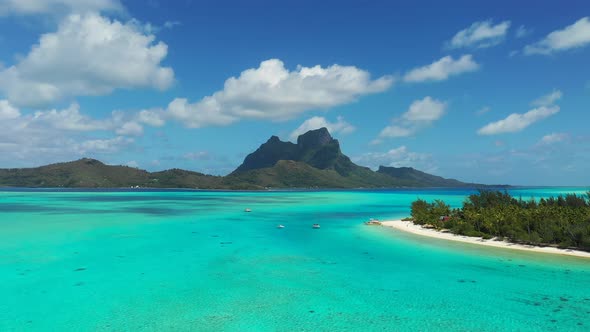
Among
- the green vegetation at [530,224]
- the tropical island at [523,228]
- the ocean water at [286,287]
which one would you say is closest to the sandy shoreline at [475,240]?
the tropical island at [523,228]

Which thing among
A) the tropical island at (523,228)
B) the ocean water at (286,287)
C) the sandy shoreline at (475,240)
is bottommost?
the ocean water at (286,287)

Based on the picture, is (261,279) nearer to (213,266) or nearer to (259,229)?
(213,266)

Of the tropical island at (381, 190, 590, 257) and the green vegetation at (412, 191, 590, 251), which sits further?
the green vegetation at (412, 191, 590, 251)

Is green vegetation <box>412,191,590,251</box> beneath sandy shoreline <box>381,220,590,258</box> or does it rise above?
above

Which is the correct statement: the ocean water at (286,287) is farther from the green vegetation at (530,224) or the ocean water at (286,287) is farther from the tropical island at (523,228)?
the green vegetation at (530,224)

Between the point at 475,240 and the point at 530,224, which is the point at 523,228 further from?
the point at 475,240

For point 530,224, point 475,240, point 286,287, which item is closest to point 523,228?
point 530,224

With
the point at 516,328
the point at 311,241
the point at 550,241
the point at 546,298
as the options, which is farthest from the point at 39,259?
the point at 550,241

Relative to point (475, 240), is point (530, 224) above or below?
above

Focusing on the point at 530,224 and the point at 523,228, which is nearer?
the point at 530,224

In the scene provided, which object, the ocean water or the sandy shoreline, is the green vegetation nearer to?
the sandy shoreline

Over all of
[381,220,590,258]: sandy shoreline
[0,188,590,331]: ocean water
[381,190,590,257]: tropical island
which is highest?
[381,190,590,257]: tropical island

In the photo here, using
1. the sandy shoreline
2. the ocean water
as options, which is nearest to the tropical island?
the sandy shoreline
